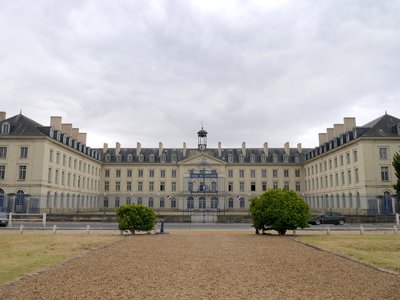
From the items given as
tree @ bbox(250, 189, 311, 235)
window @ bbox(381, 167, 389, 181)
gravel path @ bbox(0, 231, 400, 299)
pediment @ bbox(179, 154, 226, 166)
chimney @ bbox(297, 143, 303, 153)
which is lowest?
gravel path @ bbox(0, 231, 400, 299)

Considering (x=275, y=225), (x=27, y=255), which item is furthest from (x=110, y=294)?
(x=275, y=225)

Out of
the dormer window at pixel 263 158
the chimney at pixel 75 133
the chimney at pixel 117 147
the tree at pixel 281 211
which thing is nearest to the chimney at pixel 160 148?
the chimney at pixel 117 147

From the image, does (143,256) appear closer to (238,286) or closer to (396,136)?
(238,286)

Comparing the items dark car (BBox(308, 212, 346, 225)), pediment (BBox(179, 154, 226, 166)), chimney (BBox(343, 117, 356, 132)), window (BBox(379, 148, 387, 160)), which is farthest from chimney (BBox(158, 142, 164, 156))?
dark car (BBox(308, 212, 346, 225))

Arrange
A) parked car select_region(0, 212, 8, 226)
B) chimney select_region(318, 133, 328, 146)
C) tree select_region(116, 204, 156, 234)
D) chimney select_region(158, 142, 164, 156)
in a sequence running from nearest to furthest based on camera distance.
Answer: tree select_region(116, 204, 156, 234)
parked car select_region(0, 212, 8, 226)
chimney select_region(318, 133, 328, 146)
chimney select_region(158, 142, 164, 156)

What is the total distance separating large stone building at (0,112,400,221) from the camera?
118 feet

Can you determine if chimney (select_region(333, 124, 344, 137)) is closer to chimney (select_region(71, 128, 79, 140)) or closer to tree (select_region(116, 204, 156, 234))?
tree (select_region(116, 204, 156, 234))

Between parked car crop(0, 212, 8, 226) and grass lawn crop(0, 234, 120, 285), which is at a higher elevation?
parked car crop(0, 212, 8, 226)

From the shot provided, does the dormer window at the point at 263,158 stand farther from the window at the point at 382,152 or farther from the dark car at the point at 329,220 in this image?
the dark car at the point at 329,220

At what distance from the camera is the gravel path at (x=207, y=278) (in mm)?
6254

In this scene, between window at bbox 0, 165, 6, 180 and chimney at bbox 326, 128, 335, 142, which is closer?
window at bbox 0, 165, 6, 180

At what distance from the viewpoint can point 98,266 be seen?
9016mm

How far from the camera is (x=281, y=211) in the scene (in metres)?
18.6

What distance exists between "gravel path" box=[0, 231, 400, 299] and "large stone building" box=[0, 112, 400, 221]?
22.8 m
